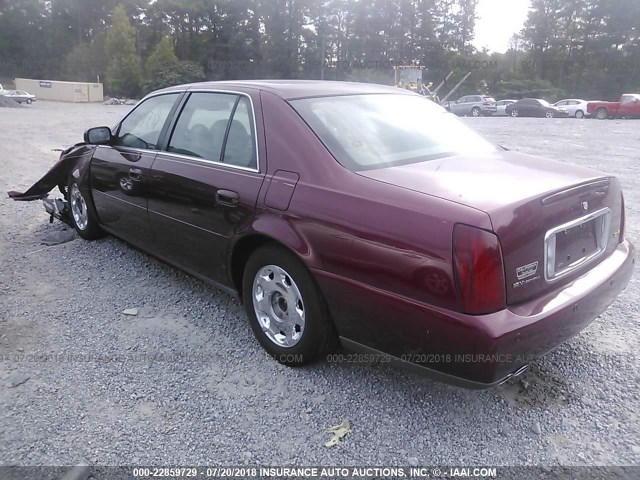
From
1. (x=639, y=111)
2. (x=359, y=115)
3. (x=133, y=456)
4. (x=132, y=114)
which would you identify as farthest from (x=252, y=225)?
(x=639, y=111)

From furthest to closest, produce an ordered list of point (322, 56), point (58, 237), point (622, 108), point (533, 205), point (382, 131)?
point (322, 56)
point (622, 108)
point (58, 237)
point (382, 131)
point (533, 205)

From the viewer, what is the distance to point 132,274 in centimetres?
452

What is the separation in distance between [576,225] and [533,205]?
0.41 metres

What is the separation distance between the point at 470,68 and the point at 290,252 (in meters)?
54.1

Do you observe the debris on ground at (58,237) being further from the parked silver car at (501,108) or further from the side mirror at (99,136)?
the parked silver car at (501,108)

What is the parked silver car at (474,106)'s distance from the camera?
33.9 meters

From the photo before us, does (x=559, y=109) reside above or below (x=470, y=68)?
below

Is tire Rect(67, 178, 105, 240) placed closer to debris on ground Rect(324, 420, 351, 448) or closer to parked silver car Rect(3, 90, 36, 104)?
debris on ground Rect(324, 420, 351, 448)

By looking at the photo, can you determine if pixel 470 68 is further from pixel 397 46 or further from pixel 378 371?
pixel 378 371

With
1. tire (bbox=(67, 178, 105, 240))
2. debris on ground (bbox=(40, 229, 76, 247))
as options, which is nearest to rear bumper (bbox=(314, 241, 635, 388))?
tire (bbox=(67, 178, 105, 240))

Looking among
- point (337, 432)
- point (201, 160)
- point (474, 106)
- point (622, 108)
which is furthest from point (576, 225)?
point (474, 106)

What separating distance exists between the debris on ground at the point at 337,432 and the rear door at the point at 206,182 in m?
1.25

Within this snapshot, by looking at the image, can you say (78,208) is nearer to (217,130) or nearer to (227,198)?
(217,130)

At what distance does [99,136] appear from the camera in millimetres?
4547
